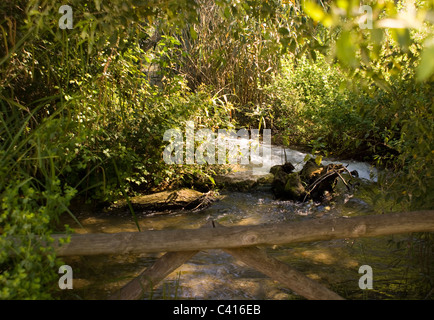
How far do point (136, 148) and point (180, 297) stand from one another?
275cm

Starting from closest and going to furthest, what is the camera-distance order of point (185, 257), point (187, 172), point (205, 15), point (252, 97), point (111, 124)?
point (185, 257) → point (111, 124) → point (187, 172) → point (205, 15) → point (252, 97)

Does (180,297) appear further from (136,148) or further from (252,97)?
(252,97)

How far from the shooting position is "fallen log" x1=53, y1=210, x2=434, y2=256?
2.43 metres

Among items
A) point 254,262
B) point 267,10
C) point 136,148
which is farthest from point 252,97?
point 254,262

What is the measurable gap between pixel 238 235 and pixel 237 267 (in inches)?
67.1

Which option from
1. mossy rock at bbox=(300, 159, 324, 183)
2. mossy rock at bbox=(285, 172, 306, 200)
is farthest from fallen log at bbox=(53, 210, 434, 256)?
mossy rock at bbox=(300, 159, 324, 183)

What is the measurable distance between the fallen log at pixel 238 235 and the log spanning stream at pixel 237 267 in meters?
0.36

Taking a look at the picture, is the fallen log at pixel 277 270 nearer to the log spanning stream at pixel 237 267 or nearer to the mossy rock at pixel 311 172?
the log spanning stream at pixel 237 267

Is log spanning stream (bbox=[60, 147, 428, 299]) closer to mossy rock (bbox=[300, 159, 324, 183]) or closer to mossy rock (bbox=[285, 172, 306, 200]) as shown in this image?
mossy rock (bbox=[285, 172, 306, 200])

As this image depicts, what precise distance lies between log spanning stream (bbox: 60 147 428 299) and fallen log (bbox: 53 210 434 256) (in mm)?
358

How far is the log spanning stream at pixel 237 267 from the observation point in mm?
3490

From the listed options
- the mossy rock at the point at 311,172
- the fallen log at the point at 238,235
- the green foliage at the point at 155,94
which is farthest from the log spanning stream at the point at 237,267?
the mossy rock at the point at 311,172

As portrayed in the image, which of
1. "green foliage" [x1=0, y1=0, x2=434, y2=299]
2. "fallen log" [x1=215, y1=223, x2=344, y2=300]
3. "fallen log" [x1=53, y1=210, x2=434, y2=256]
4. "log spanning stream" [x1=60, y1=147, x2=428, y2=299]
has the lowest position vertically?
"log spanning stream" [x1=60, y1=147, x2=428, y2=299]
